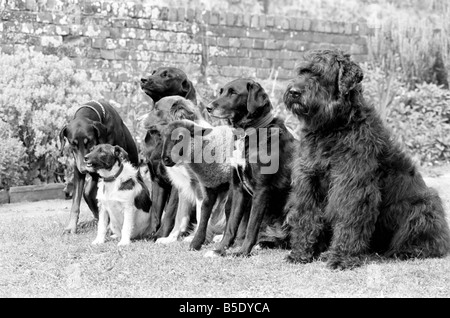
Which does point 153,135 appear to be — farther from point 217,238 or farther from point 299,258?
point 299,258

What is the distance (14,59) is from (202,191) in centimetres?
534

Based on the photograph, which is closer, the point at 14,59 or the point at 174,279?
the point at 174,279

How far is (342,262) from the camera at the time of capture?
6.22 meters

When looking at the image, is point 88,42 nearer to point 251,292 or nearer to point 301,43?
point 301,43

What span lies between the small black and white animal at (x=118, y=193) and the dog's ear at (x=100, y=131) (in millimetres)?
454

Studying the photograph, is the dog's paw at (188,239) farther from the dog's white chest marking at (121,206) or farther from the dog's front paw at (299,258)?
the dog's front paw at (299,258)

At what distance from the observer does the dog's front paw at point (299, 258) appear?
6549 millimetres

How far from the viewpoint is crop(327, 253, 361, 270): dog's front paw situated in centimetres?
622

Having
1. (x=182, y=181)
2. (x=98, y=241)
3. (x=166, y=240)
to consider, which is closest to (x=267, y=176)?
(x=182, y=181)

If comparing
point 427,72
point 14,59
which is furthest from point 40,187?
point 427,72

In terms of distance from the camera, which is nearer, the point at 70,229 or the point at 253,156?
the point at 253,156

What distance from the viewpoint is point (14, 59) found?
445 inches

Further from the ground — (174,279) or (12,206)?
(174,279)

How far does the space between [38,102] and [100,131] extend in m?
3.21
